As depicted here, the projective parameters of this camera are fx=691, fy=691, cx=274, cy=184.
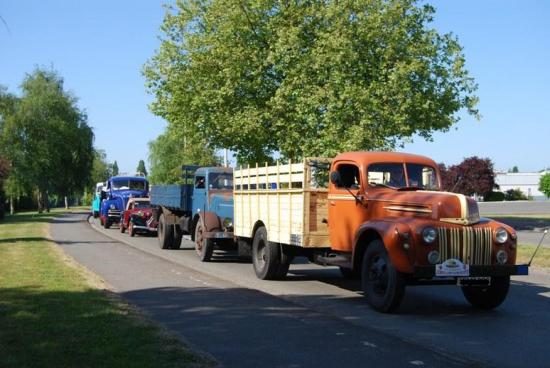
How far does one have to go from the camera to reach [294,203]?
482 inches

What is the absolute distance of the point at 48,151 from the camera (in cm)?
5725

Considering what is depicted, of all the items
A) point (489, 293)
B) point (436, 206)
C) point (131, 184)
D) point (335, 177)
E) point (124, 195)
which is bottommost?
point (489, 293)

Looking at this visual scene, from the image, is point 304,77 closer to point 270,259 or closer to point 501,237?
point 270,259

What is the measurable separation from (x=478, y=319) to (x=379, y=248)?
1642 mm

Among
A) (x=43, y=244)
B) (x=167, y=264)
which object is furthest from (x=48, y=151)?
(x=167, y=264)

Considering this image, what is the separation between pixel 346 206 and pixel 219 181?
7.79 meters

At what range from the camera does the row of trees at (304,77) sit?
971 inches

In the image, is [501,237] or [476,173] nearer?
[501,237]

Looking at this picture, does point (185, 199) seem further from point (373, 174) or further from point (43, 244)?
point (373, 174)

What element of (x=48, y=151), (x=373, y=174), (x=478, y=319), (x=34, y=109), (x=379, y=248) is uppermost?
(x=34, y=109)

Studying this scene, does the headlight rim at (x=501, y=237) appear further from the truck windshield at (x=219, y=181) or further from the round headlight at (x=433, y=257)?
the truck windshield at (x=219, y=181)

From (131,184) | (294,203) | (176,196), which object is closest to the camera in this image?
(294,203)

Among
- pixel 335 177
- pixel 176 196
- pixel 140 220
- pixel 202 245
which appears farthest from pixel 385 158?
pixel 140 220

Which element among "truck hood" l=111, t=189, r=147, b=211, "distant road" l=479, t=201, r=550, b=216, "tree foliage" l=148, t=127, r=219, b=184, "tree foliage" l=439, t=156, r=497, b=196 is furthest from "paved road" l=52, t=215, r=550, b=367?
"tree foliage" l=439, t=156, r=497, b=196
